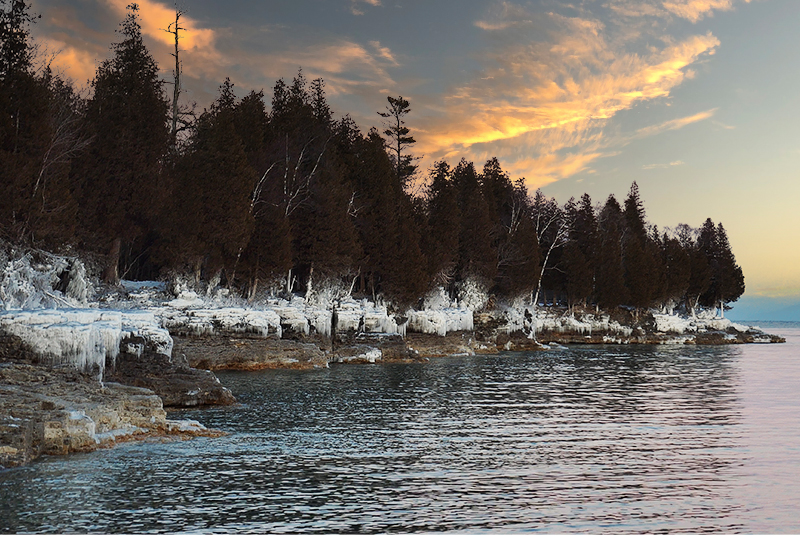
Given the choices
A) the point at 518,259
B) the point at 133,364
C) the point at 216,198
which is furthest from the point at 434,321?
the point at 133,364

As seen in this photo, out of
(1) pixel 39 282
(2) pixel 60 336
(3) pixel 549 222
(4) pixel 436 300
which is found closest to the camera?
(2) pixel 60 336

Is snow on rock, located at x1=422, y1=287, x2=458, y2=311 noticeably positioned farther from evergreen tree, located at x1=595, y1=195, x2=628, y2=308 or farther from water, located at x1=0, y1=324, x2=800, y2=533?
water, located at x1=0, y1=324, x2=800, y2=533

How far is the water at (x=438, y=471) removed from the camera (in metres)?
11.4

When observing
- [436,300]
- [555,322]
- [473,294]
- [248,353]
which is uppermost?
[473,294]

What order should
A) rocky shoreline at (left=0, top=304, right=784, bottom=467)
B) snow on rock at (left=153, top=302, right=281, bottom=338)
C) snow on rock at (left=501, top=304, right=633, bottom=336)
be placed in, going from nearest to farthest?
rocky shoreline at (left=0, top=304, right=784, bottom=467) < snow on rock at (left=153, top=302, right=281, bottom=338) < snow on rock at (left=501, top=304, right=633, bottom=336)

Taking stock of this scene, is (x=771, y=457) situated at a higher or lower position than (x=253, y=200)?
lower

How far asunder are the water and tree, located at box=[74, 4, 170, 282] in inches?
629

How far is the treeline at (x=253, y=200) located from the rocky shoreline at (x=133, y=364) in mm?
5218

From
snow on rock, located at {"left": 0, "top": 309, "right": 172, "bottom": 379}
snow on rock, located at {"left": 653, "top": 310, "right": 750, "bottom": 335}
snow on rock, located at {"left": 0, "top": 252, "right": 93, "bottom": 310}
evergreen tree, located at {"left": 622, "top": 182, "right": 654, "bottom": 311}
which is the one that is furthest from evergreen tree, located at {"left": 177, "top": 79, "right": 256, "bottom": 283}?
snow on rock, located at {"left": 653, "top": 310, "right": 750, "bottom": 335}

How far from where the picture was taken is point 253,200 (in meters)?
48.7

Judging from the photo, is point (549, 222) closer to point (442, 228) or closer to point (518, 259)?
point (518, 259)

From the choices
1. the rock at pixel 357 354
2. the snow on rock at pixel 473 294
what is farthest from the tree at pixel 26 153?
the snow on rock at pixel 473 294

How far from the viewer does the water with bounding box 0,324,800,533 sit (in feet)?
37.3

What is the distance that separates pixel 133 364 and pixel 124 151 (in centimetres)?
1901
